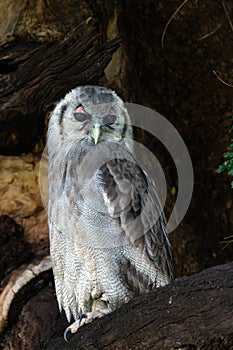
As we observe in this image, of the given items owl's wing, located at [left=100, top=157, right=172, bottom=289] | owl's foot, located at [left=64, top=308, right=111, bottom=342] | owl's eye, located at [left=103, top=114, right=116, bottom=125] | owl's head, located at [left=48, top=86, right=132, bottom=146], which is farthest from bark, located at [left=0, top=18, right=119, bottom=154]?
owl's foot, located at [left=64, top=308, right=111, bottom=342]

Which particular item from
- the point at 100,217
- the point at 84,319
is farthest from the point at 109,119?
the point at 84,319

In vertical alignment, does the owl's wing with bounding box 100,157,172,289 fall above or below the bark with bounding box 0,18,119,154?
below

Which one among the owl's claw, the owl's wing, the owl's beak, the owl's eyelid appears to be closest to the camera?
the owl's claw

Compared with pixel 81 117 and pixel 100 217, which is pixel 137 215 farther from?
pixel 81 117

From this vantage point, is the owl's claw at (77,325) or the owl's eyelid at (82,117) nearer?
the owl's claw at (77,325)

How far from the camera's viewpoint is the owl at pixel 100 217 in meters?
4.50

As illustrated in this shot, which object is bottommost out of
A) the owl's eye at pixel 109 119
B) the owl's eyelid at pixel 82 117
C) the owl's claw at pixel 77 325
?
the owl's claw at pixel 77 325

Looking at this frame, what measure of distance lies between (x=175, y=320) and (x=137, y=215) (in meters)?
1.19

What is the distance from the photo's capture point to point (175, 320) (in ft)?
11.6

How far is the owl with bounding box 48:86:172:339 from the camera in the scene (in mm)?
4500

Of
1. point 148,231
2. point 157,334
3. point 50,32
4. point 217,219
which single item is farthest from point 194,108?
point 157,334

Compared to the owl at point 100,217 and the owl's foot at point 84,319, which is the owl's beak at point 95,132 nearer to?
the owl at point 100,217

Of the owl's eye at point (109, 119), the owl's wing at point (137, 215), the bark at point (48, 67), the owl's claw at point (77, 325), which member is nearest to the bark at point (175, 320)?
the owl's claw at point (77, 325)

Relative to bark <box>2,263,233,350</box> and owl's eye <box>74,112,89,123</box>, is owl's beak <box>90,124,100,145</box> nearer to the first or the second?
owl's eye <box>74,112,89,123</box>
